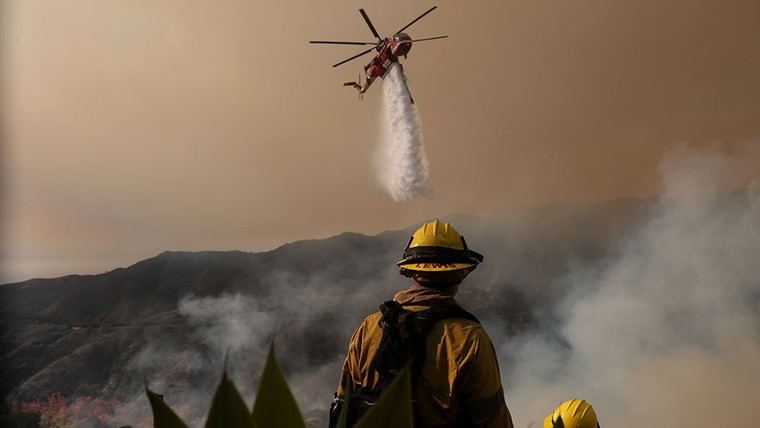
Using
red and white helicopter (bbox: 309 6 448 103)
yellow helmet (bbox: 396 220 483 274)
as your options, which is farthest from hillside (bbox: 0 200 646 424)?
yellow helmet (bbox: 396 220 483 274)

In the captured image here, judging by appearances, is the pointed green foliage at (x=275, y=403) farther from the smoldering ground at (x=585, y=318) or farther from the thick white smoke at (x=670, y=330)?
the thick white smoke at (x=670, y=330)

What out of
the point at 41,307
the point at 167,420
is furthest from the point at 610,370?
the point at 41,307

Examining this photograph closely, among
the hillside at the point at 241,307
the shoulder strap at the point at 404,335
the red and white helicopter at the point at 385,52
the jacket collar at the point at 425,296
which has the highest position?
the red and white helicopter at the point at 385,52

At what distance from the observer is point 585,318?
18.1 meters

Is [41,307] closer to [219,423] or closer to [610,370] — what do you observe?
[610,370]

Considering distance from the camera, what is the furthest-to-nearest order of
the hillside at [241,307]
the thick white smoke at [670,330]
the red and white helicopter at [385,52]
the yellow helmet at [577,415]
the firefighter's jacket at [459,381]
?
the hillside at [241,307] < the thick white smoke at [670,330] < the red and white helicopter at [385,52] < the yellow helmet at [577,415] < the firefighter's jacket at [459,381]

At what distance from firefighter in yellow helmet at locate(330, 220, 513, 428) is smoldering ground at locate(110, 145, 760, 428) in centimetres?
1045

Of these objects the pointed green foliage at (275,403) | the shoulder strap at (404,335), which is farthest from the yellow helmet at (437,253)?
the pointed green foliage at (275,403)

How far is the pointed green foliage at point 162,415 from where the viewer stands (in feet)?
1.49

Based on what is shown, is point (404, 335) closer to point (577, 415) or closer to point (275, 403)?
point (577, 415)

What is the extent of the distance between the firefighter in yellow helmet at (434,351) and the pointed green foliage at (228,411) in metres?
1.52

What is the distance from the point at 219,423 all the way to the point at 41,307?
27.5 m

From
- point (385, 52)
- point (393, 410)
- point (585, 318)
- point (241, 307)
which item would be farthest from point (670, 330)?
point (393, 410)

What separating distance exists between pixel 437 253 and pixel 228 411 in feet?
6.05
